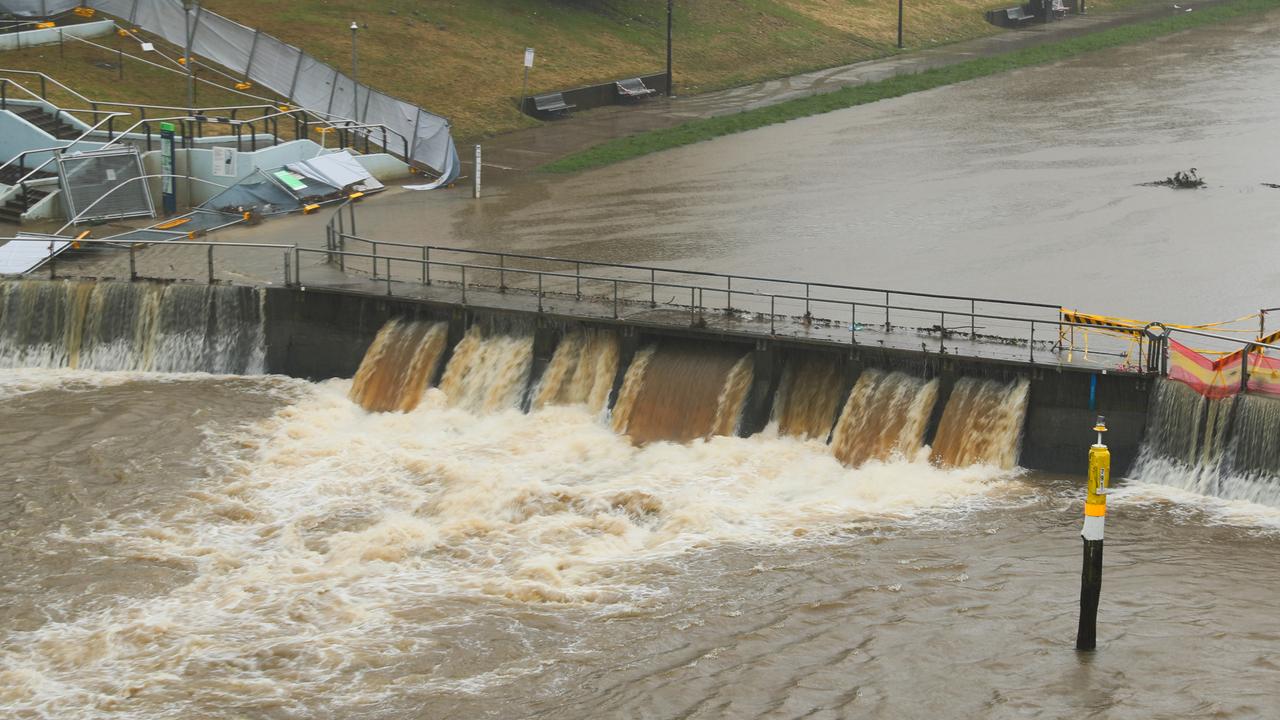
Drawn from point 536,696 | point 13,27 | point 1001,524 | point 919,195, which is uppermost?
point 13,27

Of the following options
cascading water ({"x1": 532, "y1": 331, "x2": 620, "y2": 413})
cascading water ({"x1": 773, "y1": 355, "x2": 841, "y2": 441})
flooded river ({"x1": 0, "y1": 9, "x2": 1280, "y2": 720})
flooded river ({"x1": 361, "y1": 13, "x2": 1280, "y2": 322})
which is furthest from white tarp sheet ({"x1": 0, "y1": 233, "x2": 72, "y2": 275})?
cascading water ({"x1": 773, "y1": 355, "x2": 841, "y2": 441})

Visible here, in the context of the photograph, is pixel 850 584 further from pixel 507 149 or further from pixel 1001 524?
pixel 507 149

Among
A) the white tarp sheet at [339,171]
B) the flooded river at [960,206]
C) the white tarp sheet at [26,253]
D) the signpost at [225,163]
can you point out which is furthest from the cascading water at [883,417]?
the signpost at [225,163]

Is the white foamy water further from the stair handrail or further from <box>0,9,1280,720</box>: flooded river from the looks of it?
the stair handrail

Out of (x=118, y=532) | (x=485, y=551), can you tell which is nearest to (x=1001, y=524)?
(x=485, y=551)

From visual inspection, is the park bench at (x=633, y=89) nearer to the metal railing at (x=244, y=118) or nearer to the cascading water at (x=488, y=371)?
the metal railing at (x=244, y=118)

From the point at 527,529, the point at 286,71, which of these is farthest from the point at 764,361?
the point at 286,71

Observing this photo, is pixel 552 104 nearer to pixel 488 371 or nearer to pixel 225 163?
pixel 225 163
